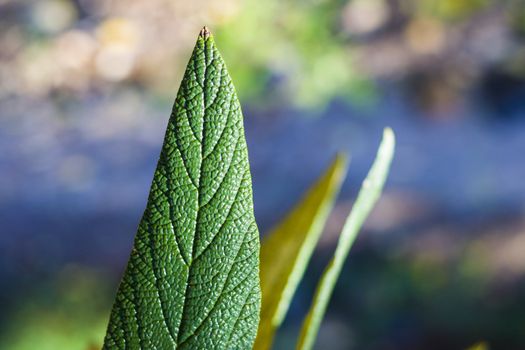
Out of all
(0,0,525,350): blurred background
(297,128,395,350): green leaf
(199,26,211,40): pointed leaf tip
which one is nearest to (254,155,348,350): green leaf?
(297,128,395,350): green leaf

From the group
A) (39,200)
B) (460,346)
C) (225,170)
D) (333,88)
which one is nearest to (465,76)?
(333,88)

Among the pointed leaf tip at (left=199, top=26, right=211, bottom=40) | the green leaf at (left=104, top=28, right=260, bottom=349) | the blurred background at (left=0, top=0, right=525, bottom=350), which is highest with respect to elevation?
the blurred background at (left=0, top=0, right=525, bottom=350)

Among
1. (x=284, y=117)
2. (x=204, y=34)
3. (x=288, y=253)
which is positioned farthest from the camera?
(x=284, y=117)

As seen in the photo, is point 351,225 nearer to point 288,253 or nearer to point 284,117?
point 288,253

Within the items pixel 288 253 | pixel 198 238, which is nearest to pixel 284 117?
pixel 288 253

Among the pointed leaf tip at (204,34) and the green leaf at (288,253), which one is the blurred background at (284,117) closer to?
the green leaf at (288,253)

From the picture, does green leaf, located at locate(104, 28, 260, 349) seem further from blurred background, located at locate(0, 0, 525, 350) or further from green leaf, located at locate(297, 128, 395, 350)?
blurred background, located at locate(0, 0, 525, 350)

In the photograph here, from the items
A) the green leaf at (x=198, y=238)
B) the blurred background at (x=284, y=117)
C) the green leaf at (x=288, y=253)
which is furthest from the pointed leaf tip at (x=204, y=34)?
the blurred background at (x=284, y=117)
